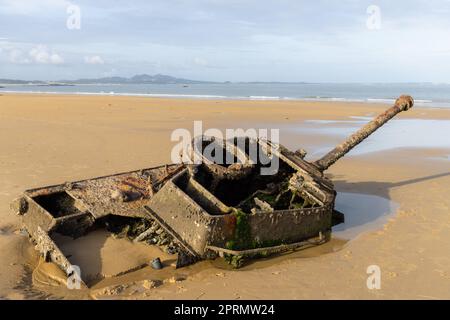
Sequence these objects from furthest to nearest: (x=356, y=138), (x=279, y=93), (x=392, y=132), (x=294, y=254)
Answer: (x=279, y=93)
(x=392, y=132)
(x=356, y=138)
(x=294, y=254)

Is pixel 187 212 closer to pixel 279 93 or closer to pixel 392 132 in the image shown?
pixel 392 132

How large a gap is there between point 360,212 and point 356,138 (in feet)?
4.76

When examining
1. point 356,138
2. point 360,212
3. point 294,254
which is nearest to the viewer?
point 294,254

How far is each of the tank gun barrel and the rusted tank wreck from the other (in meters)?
1.02

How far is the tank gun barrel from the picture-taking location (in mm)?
7866

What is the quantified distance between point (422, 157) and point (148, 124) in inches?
438

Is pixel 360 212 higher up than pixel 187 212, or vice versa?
pixel 187 212

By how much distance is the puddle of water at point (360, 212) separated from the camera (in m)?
6.91

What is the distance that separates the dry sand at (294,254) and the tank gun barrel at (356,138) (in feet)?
4.61

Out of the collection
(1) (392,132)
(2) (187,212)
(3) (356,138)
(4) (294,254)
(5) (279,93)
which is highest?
(5) (279,93)

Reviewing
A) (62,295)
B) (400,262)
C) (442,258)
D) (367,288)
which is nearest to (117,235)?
(62,295)

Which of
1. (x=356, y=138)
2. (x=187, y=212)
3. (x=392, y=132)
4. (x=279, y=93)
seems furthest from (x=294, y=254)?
(x=279, y=93)

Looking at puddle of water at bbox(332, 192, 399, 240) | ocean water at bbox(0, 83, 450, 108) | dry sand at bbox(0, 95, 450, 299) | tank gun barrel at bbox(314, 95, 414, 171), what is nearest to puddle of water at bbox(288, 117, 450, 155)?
dry sand at bbox(0, 95, 450, 299)

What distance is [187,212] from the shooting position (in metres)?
5.28
